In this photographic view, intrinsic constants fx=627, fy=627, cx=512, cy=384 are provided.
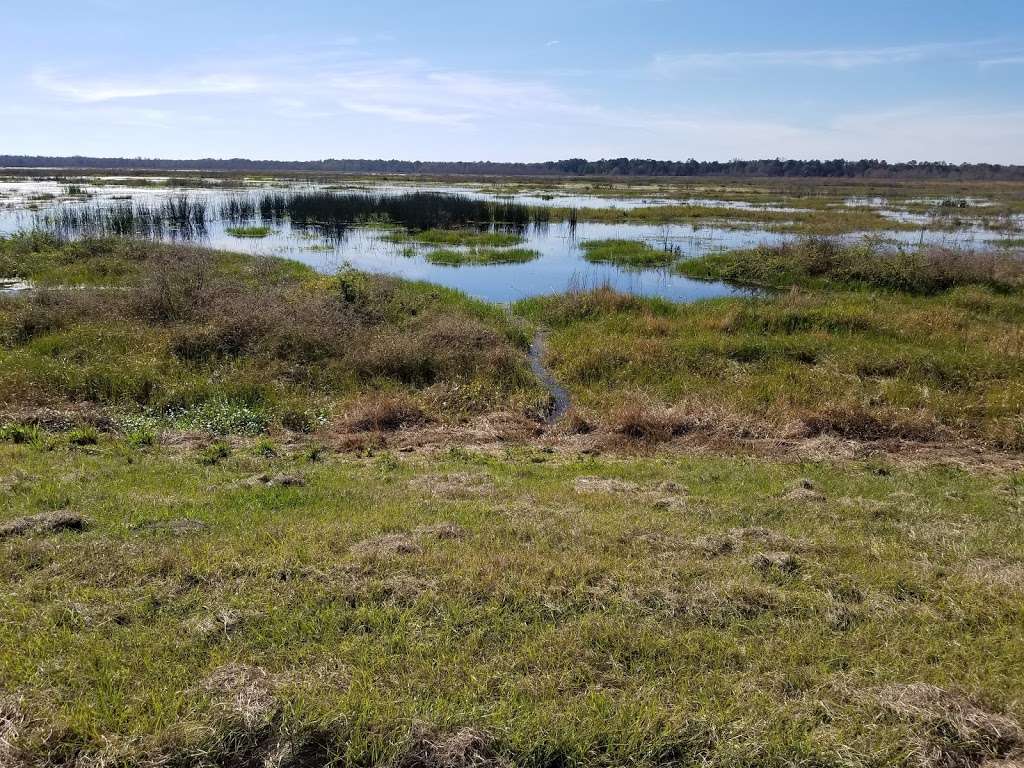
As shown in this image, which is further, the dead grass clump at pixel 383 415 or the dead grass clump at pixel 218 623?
the dead grass clump at pixel 383 415

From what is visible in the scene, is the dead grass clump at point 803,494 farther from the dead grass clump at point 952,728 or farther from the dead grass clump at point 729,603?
the dead grass clump at point 952,728

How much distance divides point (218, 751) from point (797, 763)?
324 centimetres

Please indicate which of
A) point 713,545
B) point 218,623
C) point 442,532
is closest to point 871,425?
point 713,545

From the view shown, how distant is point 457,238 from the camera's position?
117 feet

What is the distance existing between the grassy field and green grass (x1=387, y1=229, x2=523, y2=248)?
69.0ft

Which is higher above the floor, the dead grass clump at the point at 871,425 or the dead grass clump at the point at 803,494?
the dead grass clump at the point at 803,494

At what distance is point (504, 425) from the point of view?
1209cm

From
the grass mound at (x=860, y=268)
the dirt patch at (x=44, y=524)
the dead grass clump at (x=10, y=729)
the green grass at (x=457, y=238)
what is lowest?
the dead grass clump at (x=10, y=729)

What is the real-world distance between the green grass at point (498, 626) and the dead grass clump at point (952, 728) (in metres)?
0.02

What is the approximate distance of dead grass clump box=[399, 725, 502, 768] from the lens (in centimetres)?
351

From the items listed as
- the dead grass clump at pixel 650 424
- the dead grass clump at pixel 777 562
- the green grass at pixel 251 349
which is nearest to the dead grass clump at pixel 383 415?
the green grass at pixel 251 349

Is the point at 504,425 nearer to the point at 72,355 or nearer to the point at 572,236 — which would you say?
the point at 72,355

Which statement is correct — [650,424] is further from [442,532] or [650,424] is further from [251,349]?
[251,349]

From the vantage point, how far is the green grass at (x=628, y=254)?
3085cm
